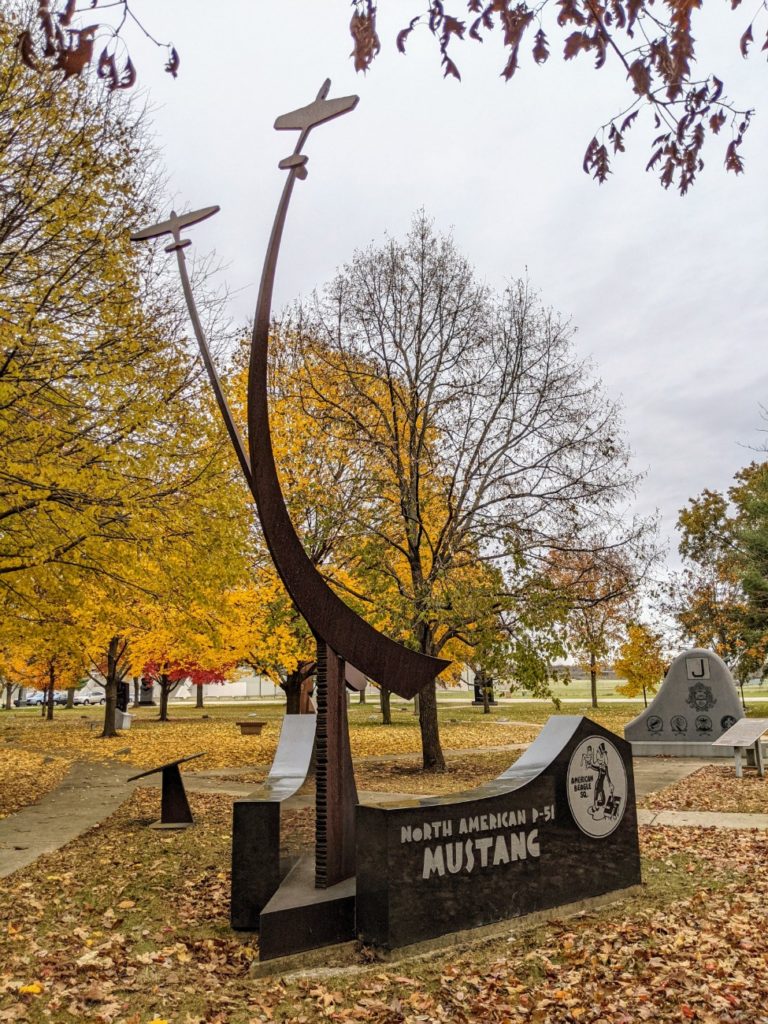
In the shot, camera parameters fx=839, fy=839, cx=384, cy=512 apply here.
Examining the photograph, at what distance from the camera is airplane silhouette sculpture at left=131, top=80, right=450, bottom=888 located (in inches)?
210

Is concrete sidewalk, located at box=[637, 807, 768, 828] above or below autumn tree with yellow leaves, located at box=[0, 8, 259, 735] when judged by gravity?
below

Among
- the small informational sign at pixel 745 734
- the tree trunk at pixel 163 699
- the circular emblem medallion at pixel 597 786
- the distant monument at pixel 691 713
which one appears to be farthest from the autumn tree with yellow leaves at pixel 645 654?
the circular emblem medallion at pixel 597 786

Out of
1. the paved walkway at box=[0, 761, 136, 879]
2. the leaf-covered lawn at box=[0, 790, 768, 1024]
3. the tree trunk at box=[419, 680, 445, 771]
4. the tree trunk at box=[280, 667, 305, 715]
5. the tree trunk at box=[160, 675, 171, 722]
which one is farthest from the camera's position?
the tree trunk at box=[160, 675, 171, 722]

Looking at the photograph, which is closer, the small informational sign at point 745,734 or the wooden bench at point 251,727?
the small informational sign at point 745,734

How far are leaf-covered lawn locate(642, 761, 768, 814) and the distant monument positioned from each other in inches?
119

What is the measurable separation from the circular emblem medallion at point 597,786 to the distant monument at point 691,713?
10915 millimetres

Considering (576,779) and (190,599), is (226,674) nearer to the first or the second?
(190,599)

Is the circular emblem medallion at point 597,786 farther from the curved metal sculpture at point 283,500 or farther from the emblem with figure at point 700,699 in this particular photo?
the emblem with figure at point 700,699

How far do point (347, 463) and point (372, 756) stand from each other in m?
5.74

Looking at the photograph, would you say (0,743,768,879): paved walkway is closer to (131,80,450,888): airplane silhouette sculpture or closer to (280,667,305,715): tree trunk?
(131,80,450,888): airplane silhouette sculpture

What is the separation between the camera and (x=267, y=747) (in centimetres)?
1873

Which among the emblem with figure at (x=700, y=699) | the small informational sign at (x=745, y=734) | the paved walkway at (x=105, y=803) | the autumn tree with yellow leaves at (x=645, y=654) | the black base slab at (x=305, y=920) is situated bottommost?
the paved walkway at (x=105, y=803)

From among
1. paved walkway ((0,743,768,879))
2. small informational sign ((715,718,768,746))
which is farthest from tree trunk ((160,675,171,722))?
small informational sign ((715,718,768,746))

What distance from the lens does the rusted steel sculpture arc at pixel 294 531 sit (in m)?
5.36
